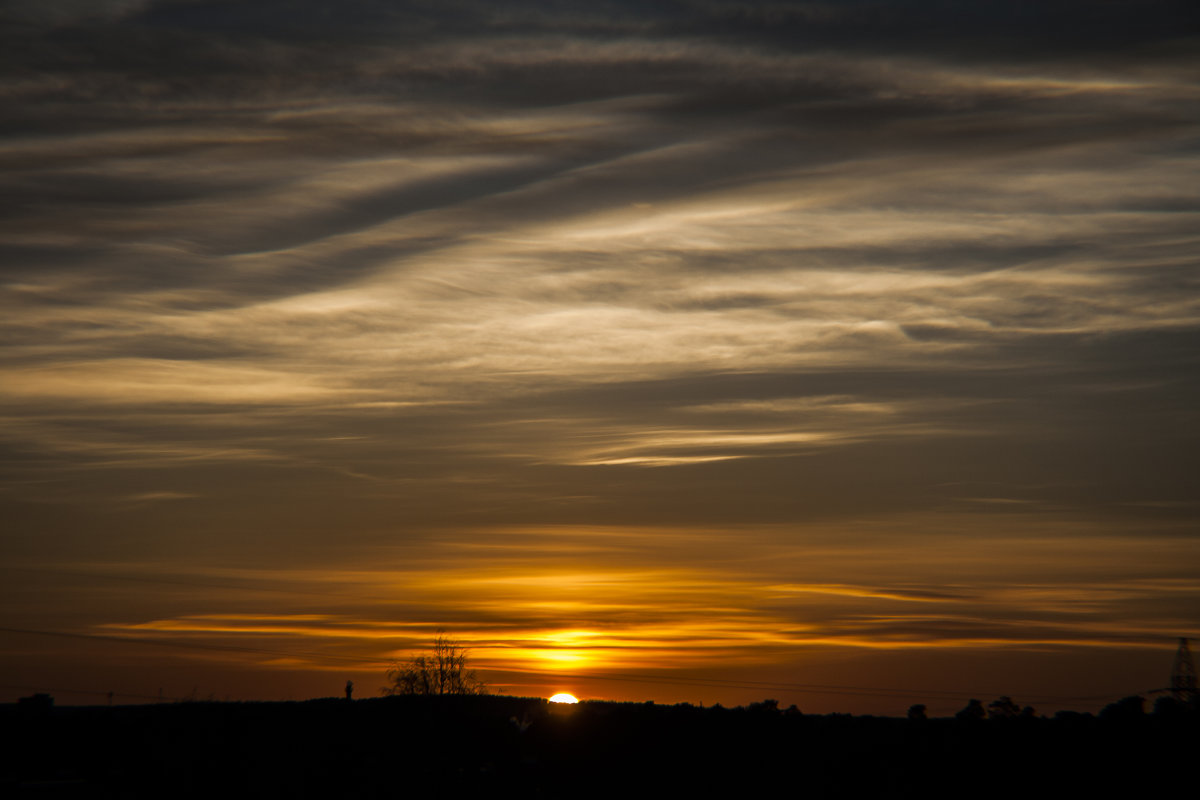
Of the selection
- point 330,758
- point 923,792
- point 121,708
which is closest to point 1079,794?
point 923,792

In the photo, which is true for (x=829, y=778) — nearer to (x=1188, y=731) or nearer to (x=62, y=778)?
(x=1188, y=731)

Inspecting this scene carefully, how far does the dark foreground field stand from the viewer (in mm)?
45469

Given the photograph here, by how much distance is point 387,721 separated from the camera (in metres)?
60.1

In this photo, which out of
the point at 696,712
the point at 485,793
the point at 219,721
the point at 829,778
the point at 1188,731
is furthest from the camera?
the point at 696,712

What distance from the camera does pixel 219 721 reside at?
5941 cm

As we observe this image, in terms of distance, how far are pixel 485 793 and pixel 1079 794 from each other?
2153 cm

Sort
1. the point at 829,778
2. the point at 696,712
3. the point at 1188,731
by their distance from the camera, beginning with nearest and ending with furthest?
the point at 829,778 < the point at 1188,731 < the point at 696,712

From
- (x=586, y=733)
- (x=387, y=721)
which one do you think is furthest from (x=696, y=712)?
Result: (x=387, y=721)

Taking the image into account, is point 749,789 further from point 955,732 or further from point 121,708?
point 121,708

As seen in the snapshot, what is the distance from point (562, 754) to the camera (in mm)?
53188

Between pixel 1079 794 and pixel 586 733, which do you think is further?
pixel 586 733

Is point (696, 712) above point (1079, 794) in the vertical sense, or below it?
above

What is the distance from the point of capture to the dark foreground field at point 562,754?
149ft

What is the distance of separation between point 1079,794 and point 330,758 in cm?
2791
